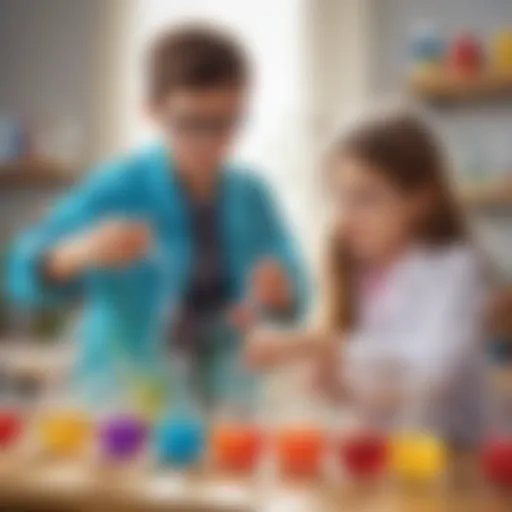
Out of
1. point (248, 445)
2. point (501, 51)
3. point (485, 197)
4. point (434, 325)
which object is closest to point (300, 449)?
point (248, 445)

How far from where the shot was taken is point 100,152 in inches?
38.4

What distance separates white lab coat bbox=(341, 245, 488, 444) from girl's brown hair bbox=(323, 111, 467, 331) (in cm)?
1

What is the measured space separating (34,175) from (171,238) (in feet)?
0.46

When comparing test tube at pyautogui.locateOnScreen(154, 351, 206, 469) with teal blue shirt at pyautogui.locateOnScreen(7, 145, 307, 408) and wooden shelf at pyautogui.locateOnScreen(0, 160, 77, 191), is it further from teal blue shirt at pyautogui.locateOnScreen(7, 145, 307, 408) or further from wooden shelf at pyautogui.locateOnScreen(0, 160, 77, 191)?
wooden shelf at pyautogui.locateOnScreen(0, 160, 77, 191)

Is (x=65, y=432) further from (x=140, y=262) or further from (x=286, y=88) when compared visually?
(x=286, y=88)

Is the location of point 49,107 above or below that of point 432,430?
above

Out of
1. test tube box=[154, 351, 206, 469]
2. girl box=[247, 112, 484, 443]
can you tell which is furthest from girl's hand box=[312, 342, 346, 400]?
test tube box=[154, 351, 206, 469]

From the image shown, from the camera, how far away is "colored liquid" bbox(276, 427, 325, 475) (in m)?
0.90

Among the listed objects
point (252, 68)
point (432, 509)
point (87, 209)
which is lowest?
point (432, 509)

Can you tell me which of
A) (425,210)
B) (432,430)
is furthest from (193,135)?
(432,430)

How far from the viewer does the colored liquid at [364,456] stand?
0.89 meters

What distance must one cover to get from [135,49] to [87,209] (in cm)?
15

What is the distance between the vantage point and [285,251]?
3.04ft

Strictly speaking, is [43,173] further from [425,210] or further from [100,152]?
[425,210]
